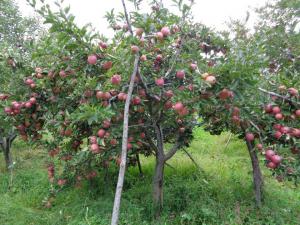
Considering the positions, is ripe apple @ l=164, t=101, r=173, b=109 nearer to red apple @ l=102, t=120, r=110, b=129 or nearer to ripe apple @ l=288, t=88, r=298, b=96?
red apple @ l=102, t=120, r=110, b=129

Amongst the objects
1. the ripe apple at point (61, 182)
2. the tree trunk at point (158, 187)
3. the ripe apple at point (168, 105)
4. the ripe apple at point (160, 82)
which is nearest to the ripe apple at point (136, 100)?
the ripe apple at point (160, 82)

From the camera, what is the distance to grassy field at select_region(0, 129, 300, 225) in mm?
3957

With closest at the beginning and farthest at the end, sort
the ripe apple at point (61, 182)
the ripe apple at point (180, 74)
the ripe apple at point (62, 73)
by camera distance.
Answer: the ripe apple at point (180, 74), the ripe apple at point (62, 73), the ripe apple at point (61, 182)

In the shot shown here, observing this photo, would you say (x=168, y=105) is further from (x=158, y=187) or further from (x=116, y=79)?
(x=158, y=187)

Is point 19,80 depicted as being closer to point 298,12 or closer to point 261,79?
point 261,79

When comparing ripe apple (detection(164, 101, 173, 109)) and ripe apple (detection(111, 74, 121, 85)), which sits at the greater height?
ripe apple (detection(111, 74, 121, 85))

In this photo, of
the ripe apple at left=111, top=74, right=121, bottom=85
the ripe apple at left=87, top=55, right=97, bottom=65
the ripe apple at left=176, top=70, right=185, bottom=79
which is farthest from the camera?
the ripe apple at left=176, top=70, right=185, bottom=79

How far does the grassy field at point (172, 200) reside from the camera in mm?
3957

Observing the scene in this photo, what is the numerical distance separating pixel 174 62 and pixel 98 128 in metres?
0.88

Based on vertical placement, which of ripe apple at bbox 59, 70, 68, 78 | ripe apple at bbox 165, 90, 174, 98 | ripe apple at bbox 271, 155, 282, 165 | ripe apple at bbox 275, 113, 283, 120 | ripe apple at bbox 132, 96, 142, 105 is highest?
ripe apple at bbox 59, 70, 68, 78

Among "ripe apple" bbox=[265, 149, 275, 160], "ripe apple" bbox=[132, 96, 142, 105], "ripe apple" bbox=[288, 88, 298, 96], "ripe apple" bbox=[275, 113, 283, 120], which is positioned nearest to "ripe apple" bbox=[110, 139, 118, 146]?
"ripe apple" bbox=[132, 96, 142, 105]

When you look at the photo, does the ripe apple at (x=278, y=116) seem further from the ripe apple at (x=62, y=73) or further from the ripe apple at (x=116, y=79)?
the ripe apple at (x=62, y=73)

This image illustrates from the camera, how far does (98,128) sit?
9.83 feet

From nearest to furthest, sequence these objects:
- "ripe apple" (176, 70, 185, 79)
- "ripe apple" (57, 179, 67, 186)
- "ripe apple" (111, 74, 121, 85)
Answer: "ripe apple" (111, 74, 121, 85) → "ripe apple" (176, 70, 185, 79) → "ripe apple" (57, 179, 67, 186)
